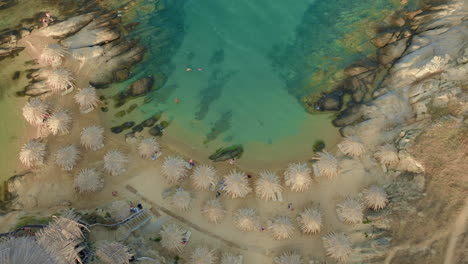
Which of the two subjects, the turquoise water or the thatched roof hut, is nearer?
the thatched roof hut

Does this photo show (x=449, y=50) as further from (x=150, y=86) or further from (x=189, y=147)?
(x=150, y=86)

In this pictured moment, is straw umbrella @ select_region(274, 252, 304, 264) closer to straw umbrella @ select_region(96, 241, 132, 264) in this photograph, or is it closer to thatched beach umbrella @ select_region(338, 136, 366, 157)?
thatched beach umbrella @ select_region(338, 136, 366, 157)

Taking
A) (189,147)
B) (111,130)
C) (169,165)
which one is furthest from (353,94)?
(111,130)

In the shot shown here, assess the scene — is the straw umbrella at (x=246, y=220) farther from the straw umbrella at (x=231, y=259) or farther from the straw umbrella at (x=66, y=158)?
the straw umbrella at (x=66, y=158)

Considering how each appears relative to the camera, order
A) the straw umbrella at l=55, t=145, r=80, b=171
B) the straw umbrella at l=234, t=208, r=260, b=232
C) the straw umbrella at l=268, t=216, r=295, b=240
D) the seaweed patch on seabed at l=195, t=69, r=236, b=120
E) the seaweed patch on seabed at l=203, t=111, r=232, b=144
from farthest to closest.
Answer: the seaweed patch on seabed at l=195, t=69, r=236, b=120
the seaweed patch on seabed at l=203, t=111, r=232, b=144
the straw umbrella at l=55, t=145, r=80, b=171
the straw umbrella at l=234, t=208, r=260, b=232
the straw umbrella at l=268, t=216, r=295, b=240

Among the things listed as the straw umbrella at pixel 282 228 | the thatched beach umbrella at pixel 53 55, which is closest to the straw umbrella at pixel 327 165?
the straw umbrella at pixel 282 228

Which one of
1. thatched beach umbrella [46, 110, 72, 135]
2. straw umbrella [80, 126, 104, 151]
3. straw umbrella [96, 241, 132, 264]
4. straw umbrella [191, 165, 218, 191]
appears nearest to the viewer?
straw umbrella [96, 241, 132, 264]

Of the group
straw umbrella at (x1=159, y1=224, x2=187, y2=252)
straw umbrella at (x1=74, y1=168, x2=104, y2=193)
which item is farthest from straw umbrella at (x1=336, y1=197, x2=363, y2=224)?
straw umbrella at (x1=74, y1=168, x2=104, y2=193)

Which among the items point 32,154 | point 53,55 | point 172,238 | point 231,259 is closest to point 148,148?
point 172,238
